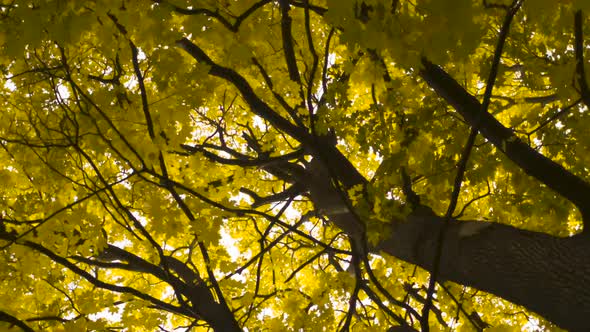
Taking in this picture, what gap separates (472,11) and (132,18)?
1679mm

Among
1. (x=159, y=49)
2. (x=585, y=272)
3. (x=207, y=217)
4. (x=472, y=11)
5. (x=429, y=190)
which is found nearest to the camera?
(x=472, y=11)

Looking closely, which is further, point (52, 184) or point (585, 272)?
point (52, 184)

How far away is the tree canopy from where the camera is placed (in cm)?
221

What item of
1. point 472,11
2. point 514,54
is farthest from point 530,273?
point 514,54

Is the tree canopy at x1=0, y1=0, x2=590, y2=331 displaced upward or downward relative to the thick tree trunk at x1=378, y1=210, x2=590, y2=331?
upward

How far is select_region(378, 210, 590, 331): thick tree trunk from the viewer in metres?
2.18

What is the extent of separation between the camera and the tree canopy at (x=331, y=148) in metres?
2.21

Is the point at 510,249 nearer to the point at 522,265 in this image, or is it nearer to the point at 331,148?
the point at 522,265

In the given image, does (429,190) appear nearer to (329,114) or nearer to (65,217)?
(329,114)

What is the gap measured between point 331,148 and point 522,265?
1692 mm

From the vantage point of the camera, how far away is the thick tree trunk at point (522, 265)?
2184 mm

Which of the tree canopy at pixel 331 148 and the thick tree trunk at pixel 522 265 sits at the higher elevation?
the tree canopy at pixel 331 148

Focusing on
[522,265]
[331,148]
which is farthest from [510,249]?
[331,148]

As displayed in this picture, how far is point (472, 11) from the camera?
1773mm
